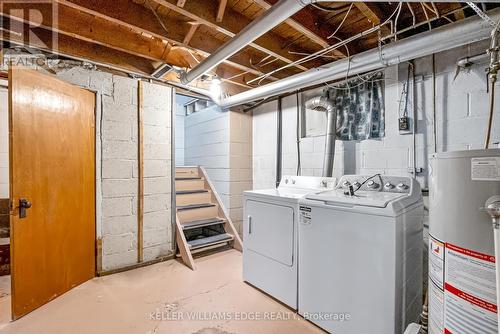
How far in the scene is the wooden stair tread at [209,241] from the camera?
3127mm

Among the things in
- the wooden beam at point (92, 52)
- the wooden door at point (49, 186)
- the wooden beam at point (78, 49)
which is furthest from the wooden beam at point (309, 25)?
the wooden door at point (49, 186)

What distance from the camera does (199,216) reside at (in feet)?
11.5

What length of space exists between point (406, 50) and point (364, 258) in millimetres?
1589

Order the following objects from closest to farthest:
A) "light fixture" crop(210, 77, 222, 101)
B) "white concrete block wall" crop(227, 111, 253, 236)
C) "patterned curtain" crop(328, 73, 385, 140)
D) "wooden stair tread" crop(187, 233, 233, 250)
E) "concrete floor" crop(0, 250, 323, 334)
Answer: "concrete floor" crop(0, 250, 323, 334) < "patterned curtain" crop(328, 73, 385, 140) < "wooden stair tread" crop(187, 233, 233, 250) < "light fixture" crop(210, 77, 222, 101) < "white concrete block wall" crop(227, 111, 253, 236)

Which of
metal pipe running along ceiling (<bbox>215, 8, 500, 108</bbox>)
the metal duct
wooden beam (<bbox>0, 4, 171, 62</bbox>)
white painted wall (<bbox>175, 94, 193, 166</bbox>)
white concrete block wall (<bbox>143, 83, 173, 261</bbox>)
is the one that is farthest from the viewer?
white painted wall (<bbox>175, 94, 193, 166</bbox>)

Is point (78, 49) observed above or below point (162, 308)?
above

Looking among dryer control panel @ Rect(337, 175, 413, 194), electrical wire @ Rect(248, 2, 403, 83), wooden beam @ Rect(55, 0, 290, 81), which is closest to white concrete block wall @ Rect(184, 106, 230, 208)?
electrical wire @ Rect(248, 2, 403, 83)

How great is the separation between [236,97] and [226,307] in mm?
2475

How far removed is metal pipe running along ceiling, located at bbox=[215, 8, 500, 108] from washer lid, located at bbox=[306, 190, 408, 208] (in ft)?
3.56

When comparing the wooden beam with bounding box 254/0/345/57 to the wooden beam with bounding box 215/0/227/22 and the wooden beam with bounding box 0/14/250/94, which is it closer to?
the wooden beam with bounding box 215/0/227/22

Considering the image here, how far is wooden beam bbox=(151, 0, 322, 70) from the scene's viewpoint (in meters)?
1.78

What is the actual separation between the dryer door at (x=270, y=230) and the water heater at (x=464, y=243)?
1.11 meters

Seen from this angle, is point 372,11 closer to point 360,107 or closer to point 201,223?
point 360,107

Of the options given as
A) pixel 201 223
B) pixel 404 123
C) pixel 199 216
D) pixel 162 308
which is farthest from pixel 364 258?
pixel 199 216
